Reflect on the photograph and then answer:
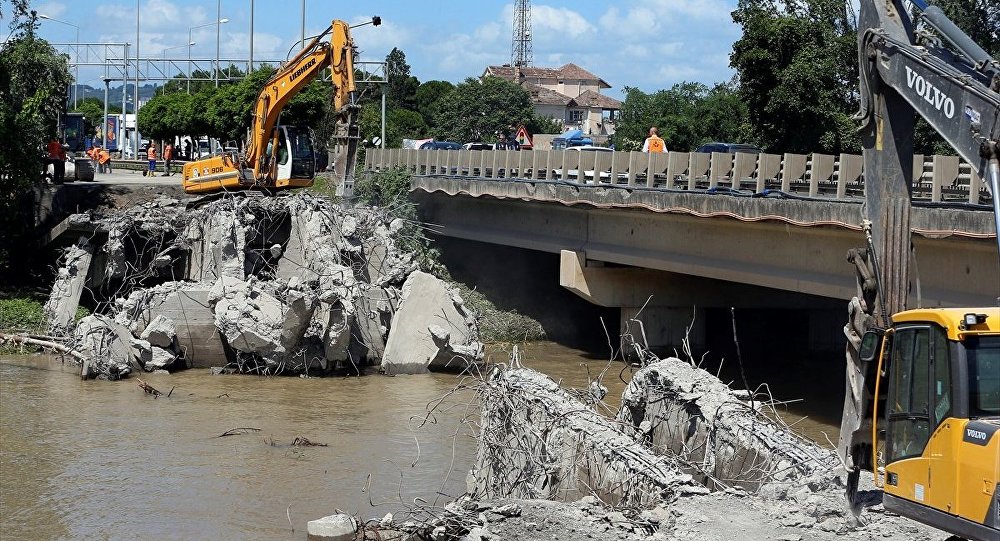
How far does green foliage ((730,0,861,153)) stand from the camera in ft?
126

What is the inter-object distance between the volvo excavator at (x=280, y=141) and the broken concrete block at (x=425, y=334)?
17.9 ft

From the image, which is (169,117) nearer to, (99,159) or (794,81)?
(99,159)

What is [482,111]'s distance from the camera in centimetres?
8119

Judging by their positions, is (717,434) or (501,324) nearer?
(717,434)

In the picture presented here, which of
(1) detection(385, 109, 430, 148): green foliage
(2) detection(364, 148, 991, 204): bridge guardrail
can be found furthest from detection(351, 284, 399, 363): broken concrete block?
(1) detection(385, 109, 430, 148): green foliage

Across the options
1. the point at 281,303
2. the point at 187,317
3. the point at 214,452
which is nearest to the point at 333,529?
the point at 214,452

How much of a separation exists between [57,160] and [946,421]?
33.7 metres

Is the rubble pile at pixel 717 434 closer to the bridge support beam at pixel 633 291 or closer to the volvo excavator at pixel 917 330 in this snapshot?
the volvo excavator at pixel 917 330

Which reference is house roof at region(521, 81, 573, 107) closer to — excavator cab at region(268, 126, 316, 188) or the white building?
the white building

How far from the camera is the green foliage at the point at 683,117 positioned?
61.0m

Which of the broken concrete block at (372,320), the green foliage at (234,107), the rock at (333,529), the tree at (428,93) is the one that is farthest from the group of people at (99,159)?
the tree at (428,93)

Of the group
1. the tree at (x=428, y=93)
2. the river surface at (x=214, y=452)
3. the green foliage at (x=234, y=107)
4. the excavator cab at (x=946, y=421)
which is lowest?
the river surface at (x=214, y=452)

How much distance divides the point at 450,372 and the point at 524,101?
61.9m

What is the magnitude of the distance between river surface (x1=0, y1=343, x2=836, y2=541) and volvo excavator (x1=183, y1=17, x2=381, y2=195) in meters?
8.08
